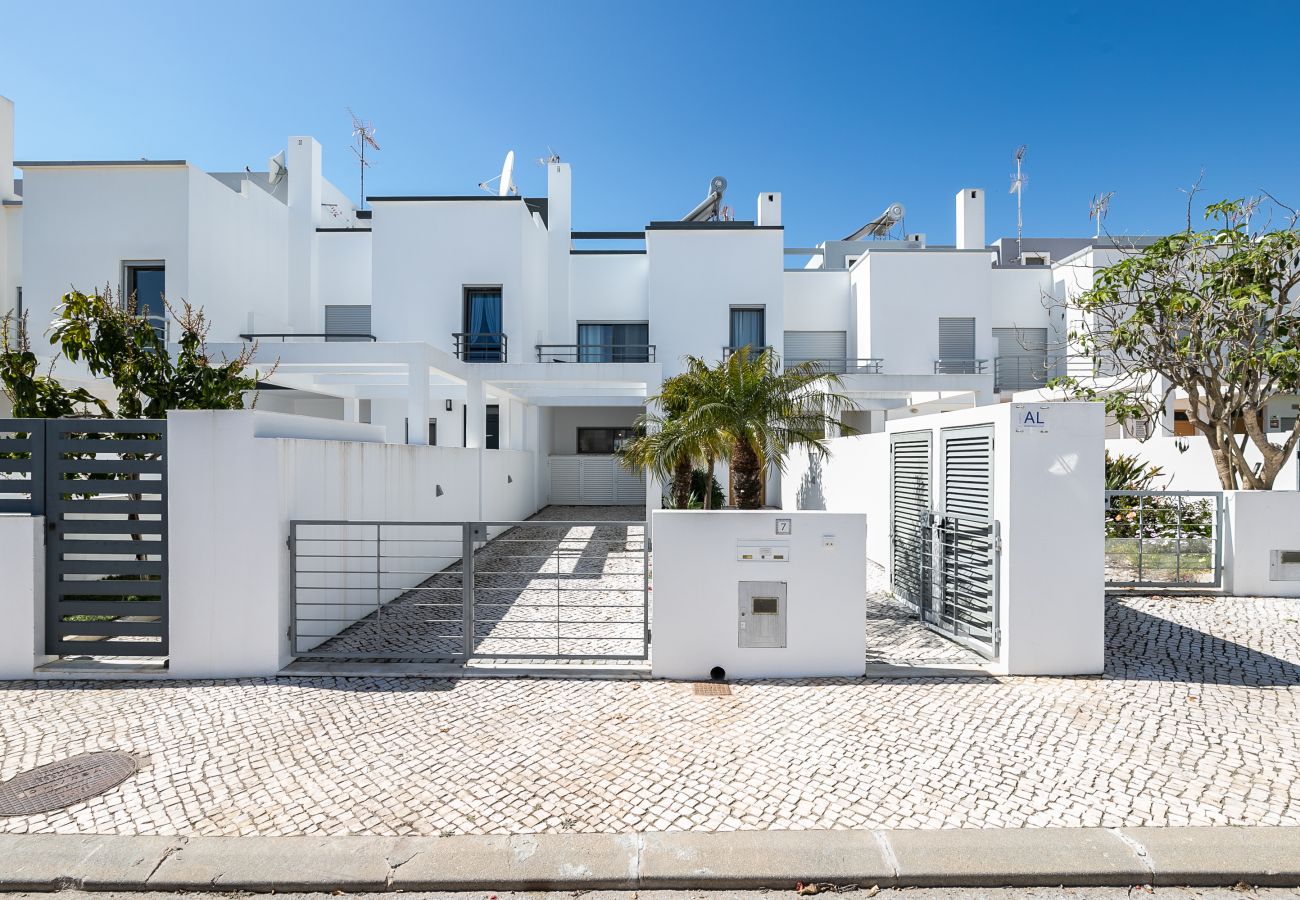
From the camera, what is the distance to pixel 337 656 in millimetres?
5762

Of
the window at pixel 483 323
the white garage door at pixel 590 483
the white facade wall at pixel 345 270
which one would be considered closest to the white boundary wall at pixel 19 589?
the window at pixel 483 323

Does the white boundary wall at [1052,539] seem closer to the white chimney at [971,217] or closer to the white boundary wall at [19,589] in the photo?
the white boundary wall at [19,589]

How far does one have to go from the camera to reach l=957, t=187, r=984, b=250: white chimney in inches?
909

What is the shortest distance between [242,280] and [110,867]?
17.4m

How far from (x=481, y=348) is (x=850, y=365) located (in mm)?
11186

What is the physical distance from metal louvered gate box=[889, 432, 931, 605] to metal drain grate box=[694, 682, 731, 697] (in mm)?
3082

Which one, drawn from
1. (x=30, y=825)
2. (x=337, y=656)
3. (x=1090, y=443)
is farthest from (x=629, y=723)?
(x=1090, y=443)

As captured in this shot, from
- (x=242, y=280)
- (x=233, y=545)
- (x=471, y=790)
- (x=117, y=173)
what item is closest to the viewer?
(x=471, y=790)

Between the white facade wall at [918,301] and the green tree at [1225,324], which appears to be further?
the white facade wall at [918,301]

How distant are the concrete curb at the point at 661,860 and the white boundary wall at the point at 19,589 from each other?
2844mm

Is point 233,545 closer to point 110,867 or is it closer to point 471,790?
point 110,867

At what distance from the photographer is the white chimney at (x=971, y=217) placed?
2308 cm

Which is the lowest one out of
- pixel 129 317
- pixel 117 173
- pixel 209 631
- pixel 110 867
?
pixel 110 867

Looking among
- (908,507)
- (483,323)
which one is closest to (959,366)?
(908,507)
